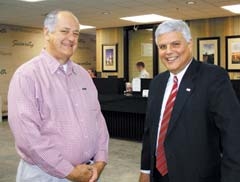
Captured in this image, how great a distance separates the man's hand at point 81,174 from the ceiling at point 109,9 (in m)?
5.83

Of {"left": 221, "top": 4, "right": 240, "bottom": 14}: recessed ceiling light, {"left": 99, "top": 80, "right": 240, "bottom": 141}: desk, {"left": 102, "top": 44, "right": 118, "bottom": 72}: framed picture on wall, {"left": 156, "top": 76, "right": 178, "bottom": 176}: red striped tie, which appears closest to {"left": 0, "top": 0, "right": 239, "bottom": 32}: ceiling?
{"left": 221, "top": 4, "right": 240, "bottom": 14}: recessed ceiling light

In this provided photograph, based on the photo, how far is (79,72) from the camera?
224cm

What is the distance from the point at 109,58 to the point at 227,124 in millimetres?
10454

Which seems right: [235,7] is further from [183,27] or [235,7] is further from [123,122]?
[183,27]

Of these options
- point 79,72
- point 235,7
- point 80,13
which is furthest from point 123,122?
point 79,72

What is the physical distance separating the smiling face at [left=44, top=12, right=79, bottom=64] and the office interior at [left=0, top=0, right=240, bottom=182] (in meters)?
2.98

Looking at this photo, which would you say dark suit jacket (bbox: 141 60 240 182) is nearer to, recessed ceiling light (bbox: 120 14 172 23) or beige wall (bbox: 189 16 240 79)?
recessed ceiling light (bbox: 120 14 172 23)

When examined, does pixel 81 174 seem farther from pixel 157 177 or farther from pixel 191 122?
pixel 191 122

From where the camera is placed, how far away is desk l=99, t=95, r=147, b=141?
22.4 feet

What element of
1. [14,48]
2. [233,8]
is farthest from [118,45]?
[233,8]

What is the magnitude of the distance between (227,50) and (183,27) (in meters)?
8.27

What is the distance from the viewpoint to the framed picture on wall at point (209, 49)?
9.88 meters

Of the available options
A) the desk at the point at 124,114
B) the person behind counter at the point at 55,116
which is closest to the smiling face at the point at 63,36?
the person behind counter at the point at 55,116

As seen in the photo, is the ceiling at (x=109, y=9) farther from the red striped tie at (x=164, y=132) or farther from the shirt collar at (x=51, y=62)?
the red striped tie at (x=164, y=132)
